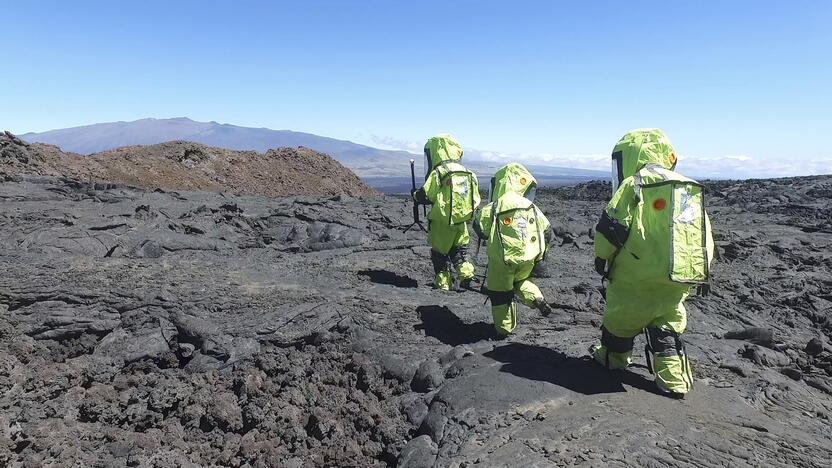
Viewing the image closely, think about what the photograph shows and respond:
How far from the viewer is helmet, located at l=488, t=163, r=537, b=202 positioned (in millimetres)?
5945

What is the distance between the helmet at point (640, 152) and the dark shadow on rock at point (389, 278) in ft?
12.7

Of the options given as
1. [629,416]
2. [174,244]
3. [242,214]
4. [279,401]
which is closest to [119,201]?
[242,214]

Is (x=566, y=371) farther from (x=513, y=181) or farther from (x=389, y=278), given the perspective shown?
(x=389, y=278)

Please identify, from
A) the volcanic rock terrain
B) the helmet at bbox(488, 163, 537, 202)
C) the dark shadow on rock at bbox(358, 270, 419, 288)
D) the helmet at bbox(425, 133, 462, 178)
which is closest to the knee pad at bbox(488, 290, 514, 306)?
the volcanic rock terrain

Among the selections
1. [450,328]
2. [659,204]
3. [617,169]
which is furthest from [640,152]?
[450,328]

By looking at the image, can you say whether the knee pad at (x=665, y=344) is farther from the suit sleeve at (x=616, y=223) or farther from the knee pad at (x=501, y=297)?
the knee pad at (x=501, y=297)

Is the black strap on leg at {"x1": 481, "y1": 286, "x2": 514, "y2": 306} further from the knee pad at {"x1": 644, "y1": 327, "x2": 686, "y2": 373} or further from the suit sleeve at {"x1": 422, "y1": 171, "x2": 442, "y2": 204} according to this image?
the suit sleeve at {"x1": 422, "y1": 171, "x2": 442, "y2": 204}

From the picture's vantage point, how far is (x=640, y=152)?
13.5ft

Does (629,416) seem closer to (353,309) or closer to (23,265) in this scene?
(353,309)

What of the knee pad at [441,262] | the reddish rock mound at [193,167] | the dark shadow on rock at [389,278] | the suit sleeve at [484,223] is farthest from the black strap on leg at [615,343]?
the reddish rock mound at [193,167]

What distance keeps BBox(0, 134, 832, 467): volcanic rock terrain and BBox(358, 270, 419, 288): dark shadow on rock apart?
0.05 meters

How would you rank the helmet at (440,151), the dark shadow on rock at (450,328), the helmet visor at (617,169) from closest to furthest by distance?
the helmet visor at (617,169)
the dark shadow on rock at (450,328)
the helmet at (440,151)

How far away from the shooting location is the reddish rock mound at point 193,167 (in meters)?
17.1

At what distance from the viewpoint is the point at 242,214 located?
40.4 ft
